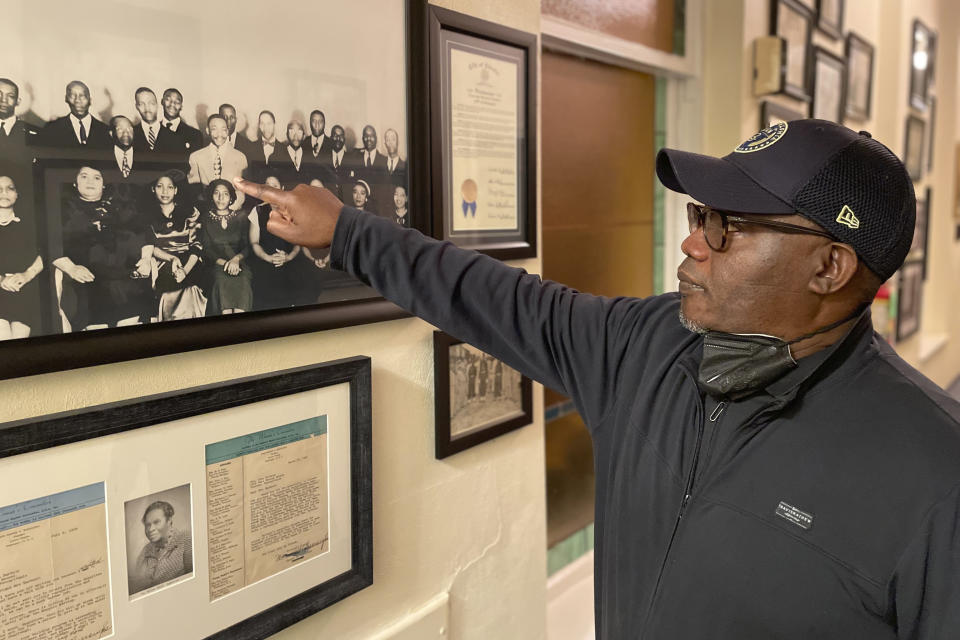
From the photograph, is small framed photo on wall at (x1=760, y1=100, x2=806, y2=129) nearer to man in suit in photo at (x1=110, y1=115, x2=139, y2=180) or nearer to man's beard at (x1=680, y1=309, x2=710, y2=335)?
man's beard at (x1=680, y1=309, x2=710, y2=335)

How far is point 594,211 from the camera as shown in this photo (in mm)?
2004

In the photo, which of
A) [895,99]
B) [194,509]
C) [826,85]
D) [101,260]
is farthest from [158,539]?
[895,99]

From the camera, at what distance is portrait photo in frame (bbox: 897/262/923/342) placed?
355 cm

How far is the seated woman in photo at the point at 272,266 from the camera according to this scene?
2.98 feet

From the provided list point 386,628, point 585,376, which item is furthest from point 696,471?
point 386,628

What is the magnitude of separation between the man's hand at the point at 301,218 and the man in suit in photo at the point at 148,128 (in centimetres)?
12

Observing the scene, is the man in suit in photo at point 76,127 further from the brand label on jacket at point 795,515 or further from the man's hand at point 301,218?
the brand label on jacket at point 795,515

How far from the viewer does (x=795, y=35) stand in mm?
2395

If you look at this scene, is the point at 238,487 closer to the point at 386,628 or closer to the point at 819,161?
the point at 386,628

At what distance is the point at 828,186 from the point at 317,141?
63 centimetres

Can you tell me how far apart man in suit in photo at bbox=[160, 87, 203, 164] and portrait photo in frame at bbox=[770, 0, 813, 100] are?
6.36 ft

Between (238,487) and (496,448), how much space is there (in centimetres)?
57

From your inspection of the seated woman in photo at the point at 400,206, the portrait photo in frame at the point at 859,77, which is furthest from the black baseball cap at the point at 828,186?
the portrait photo in frame at the point at 859,77

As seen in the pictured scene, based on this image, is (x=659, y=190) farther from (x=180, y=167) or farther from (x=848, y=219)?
(x=180, y=167)
